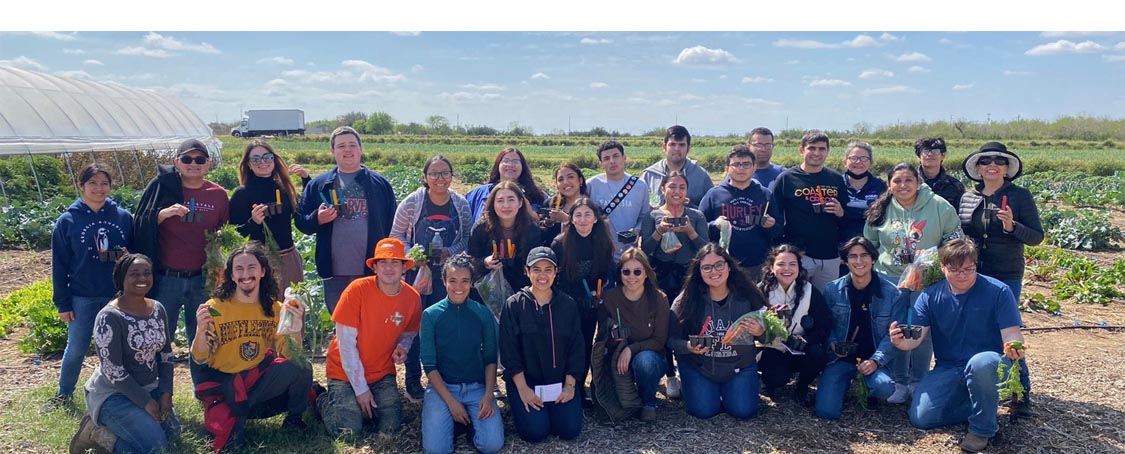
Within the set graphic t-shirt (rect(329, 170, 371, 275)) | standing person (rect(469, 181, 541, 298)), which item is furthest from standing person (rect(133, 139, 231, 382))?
standing person (rect(469, 181, 541, 298))

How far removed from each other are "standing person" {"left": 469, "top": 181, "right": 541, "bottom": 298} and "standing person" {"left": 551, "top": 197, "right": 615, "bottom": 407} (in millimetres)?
266

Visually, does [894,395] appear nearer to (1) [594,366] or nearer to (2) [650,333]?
(2) [650,333]

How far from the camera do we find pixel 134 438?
4516 millimetres

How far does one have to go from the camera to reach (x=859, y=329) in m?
5.55

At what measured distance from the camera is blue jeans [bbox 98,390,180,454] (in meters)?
4.48

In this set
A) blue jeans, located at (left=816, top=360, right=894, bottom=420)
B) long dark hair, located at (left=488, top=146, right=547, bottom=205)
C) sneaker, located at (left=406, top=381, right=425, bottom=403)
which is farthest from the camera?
long dark hair, located at (left=488, top=146, right=547, bottom=205)

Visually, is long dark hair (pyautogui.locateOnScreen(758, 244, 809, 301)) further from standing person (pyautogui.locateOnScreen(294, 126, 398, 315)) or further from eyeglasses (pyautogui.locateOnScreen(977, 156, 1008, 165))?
standing person (pyautogui.locateOnScreen(294, 126, 398, 315))

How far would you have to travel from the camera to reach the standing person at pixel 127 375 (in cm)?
445

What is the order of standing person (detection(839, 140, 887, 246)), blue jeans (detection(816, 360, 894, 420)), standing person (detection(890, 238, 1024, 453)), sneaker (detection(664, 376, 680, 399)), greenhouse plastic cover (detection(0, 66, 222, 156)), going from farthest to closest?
greenhouse plastic cover (detection(0, 66, 222, 156)), standing person (detection(839, 140, 887, 246)), sneaker (detection(664, 376, 680, 399)), blue jeans (detection(816, 360, 894, 420)), standing person (detection(890, 238, 1024, 453))

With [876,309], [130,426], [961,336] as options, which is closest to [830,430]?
[876,309]

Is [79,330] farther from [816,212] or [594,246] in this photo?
[816,212]

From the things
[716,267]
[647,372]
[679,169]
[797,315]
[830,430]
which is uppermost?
[679,169]

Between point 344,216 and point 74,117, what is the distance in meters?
18.8

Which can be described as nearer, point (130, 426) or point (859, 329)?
point (130, 426)
